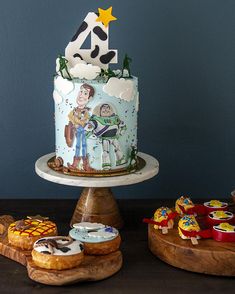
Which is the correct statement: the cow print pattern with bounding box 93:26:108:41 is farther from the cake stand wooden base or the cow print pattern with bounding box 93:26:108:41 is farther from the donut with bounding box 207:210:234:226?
the donut with bounding box 207:210:234:226

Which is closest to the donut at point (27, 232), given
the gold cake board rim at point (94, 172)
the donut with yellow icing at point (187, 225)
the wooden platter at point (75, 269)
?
the wooden platter at point (75, 269)

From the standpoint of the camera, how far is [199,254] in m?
1.07

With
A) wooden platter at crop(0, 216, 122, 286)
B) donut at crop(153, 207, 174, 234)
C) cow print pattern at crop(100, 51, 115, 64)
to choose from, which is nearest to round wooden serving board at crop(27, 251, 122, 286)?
wooden platter at crop(0, 216, 122, 286)

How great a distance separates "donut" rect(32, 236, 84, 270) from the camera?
102cm

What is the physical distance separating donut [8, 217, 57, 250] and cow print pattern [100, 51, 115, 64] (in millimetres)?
349

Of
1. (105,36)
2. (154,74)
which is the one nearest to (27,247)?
(105,36)

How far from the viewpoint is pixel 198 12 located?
4.83ft

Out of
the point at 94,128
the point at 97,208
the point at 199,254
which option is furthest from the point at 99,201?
the point at 199,254

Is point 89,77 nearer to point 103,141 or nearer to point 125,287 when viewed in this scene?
point 103,141

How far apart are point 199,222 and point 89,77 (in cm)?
35

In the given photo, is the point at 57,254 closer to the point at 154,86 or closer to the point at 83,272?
the point at 83,272

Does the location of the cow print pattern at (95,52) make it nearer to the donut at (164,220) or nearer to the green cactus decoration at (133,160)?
the green cactus decoration at (133,160)

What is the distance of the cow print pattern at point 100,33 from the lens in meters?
1.27

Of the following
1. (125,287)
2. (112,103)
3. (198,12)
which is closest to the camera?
(125,287)
